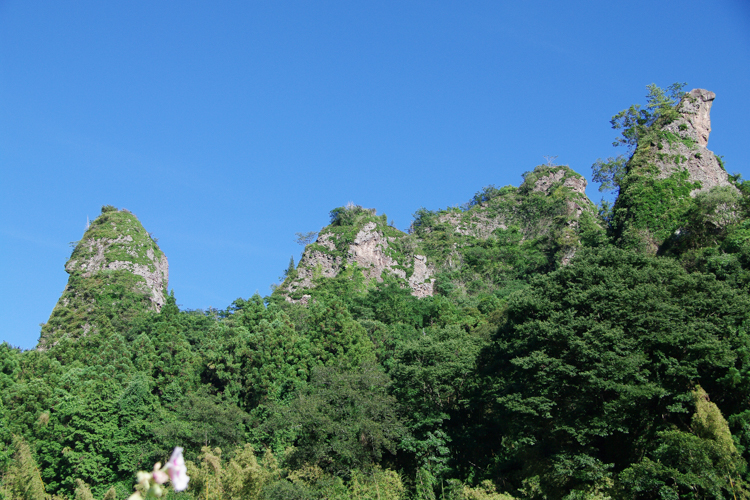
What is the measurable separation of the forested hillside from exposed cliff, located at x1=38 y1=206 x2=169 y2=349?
11.5 metres

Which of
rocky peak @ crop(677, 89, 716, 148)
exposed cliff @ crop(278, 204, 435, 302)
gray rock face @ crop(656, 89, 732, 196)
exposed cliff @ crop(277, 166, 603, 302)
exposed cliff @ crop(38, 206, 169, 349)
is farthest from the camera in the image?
exposed cliff @ crop(278, 204, 435, 302)

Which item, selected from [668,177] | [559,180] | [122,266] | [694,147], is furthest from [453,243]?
[122,266]

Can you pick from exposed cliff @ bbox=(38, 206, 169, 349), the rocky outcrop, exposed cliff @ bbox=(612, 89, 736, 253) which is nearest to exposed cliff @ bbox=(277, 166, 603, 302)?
the rocky outcrop

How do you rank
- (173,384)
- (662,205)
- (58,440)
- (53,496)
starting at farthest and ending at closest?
(662,205) < (173,384) < (58,440) < (53,496)

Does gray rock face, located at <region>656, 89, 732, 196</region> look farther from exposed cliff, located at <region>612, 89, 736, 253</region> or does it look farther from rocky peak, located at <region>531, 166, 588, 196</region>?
rocky peak, located at <region>531, 166, 588, 196</region>

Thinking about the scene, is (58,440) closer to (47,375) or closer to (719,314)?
(47,375)

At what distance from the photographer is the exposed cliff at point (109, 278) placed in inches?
2709

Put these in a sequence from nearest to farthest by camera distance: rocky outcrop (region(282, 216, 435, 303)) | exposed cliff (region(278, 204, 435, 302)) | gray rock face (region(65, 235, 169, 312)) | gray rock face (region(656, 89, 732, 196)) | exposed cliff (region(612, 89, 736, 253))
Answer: exposed cliff (region(612, 89, 736, 253)) < gray rock face (region(656, 89, 732, 196)) < exposed cliff (region(278, 204, 435, 302)) < rocky outcrop (region(282, 216, 435, 303)) < gray rock face (region(65, 235, 169, 312))

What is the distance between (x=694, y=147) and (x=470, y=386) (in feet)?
103

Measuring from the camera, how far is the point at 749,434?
2300 centimetres

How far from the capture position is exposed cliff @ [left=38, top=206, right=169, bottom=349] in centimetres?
6881

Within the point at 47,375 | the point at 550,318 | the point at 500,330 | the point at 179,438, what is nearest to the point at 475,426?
the point at 500,330

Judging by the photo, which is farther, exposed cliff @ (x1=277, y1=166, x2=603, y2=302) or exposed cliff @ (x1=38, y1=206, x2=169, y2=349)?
exposed cliff @ (x1=277, y1=166, x2=603, y2=302)

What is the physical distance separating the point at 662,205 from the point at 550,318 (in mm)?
23068
